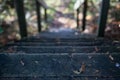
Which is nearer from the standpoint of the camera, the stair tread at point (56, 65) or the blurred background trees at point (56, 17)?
the stair tread at point (56, 65)

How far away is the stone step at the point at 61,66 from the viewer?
2.23 m

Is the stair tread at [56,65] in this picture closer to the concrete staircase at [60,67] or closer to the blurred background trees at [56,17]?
the concrete staircase at [60,67]

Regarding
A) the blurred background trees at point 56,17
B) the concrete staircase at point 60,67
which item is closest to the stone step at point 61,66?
the concrete staircase at point 60,67

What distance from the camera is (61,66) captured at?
2.42m

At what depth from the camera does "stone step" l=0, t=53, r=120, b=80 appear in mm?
2234

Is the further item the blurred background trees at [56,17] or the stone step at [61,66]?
the blurred background trees at [56,17]

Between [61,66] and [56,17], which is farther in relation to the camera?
[56,17]

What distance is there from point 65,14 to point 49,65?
928 cm

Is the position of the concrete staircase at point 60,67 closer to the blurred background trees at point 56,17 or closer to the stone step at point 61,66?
the stone step at point 61,66

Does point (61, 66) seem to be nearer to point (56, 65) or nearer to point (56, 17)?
point (56, 65)

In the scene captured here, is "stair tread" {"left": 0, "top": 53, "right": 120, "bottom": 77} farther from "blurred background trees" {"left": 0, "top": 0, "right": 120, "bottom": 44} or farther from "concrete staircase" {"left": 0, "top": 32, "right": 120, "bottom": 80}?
"blurred background trees" {"left": 0, "top": 0, "right": 120, "bottom": 44}

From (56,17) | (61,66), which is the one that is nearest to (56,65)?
(61,66)

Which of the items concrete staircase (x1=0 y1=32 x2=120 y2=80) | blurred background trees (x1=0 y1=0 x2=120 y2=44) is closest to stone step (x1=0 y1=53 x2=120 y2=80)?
concrete staircase (x1=0 y1=32 x2=120 y2=80)

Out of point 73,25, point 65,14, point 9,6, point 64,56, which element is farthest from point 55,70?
point 65,14
